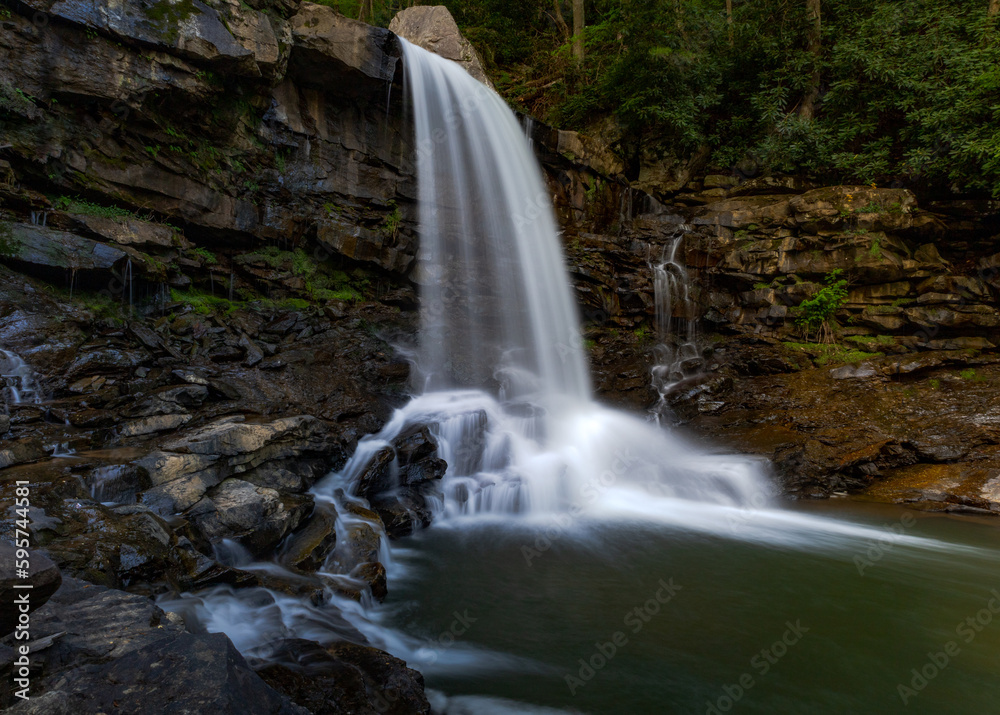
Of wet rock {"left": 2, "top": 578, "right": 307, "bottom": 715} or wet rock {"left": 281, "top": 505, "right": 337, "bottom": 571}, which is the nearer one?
wet rock {"left": 2, "top": 578, "right": 307, "bottom": 715}

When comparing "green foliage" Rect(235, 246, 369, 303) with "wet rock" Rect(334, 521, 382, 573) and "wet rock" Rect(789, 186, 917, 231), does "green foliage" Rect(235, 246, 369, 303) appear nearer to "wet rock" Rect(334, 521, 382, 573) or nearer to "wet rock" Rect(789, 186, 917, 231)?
"wet rock" Rect(334, 521, 382, 573)

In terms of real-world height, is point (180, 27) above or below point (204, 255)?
above

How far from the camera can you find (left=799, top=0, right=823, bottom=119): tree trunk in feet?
49.1

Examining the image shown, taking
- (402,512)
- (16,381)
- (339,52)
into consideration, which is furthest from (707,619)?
(339,52)

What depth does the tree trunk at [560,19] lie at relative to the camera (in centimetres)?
2073

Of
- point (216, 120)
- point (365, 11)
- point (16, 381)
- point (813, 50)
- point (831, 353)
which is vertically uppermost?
point (365, 11)

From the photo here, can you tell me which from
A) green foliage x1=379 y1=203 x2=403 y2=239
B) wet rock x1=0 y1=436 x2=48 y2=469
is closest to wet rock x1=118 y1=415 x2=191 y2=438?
wet rock x1=0 y1=436 x2=48 y2=469

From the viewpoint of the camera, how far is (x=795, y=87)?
1516cm

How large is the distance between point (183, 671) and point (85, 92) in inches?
407

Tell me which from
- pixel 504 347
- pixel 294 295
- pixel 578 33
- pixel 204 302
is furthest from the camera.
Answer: pixel 578 33

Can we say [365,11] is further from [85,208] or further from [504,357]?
[504,357]

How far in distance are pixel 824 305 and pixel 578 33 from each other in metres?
13.6

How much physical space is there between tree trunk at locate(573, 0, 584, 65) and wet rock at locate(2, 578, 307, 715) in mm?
20358

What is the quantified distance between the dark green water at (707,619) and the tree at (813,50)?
509 inches
